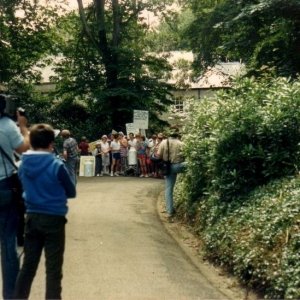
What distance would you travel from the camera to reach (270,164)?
8.95 m

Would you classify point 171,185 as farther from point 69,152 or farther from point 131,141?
point 131,141

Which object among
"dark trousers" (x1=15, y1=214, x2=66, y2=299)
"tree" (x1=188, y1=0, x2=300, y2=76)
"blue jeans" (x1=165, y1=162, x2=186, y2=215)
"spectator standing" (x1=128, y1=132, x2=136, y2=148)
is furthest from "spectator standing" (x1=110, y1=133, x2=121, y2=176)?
"dark trousers" (x1=15, y1=214, x2=66, y2=299)

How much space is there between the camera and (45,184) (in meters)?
5.34

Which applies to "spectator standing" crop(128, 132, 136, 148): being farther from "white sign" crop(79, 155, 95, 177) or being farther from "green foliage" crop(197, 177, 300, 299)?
"green foliage" crop(197, 177, 300, 299)

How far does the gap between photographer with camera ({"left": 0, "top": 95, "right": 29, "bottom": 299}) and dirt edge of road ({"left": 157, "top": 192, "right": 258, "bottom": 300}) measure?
2.73 meters

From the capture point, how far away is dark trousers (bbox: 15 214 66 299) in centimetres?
532

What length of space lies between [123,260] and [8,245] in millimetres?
3031

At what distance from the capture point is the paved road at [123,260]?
6.91m

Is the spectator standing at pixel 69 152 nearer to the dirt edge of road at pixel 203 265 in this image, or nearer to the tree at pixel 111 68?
the dirt edge of road at pixel 203 265

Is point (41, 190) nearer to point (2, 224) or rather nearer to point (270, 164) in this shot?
point (2, 224)

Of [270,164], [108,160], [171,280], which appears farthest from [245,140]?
[108,160]

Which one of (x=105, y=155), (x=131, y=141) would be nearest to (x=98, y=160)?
(x=105, y=155)

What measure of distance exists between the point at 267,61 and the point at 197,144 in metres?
4.92

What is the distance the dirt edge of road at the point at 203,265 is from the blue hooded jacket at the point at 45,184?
273 centimetres
